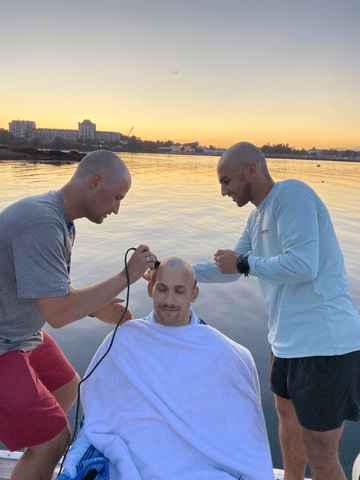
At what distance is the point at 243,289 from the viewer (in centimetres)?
774

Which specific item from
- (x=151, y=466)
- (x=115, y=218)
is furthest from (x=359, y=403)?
(x=115, y=218)

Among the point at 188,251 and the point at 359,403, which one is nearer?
the point at 359,403

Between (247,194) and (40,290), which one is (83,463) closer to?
(40,290)

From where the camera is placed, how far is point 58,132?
181250 millimetres

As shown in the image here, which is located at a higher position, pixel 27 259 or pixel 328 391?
pixel 27 259

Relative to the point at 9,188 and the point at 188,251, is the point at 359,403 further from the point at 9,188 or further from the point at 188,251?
the point at 9,188

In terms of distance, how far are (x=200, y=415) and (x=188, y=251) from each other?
8.21 m

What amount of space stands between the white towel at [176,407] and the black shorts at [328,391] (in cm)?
33

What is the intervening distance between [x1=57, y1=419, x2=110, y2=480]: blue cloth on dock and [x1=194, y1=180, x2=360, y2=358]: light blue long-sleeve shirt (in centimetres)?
134

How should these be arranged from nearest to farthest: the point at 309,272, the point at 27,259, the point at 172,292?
1. the point at 27,259
2. the point at 309,272
3. the point at 172,292

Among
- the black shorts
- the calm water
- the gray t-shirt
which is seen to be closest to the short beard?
the black shorts

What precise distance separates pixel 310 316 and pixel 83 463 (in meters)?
1.66

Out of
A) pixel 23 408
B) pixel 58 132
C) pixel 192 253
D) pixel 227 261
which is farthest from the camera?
pixel 58 132

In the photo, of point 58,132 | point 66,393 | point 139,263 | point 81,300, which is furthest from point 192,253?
point 58,132
